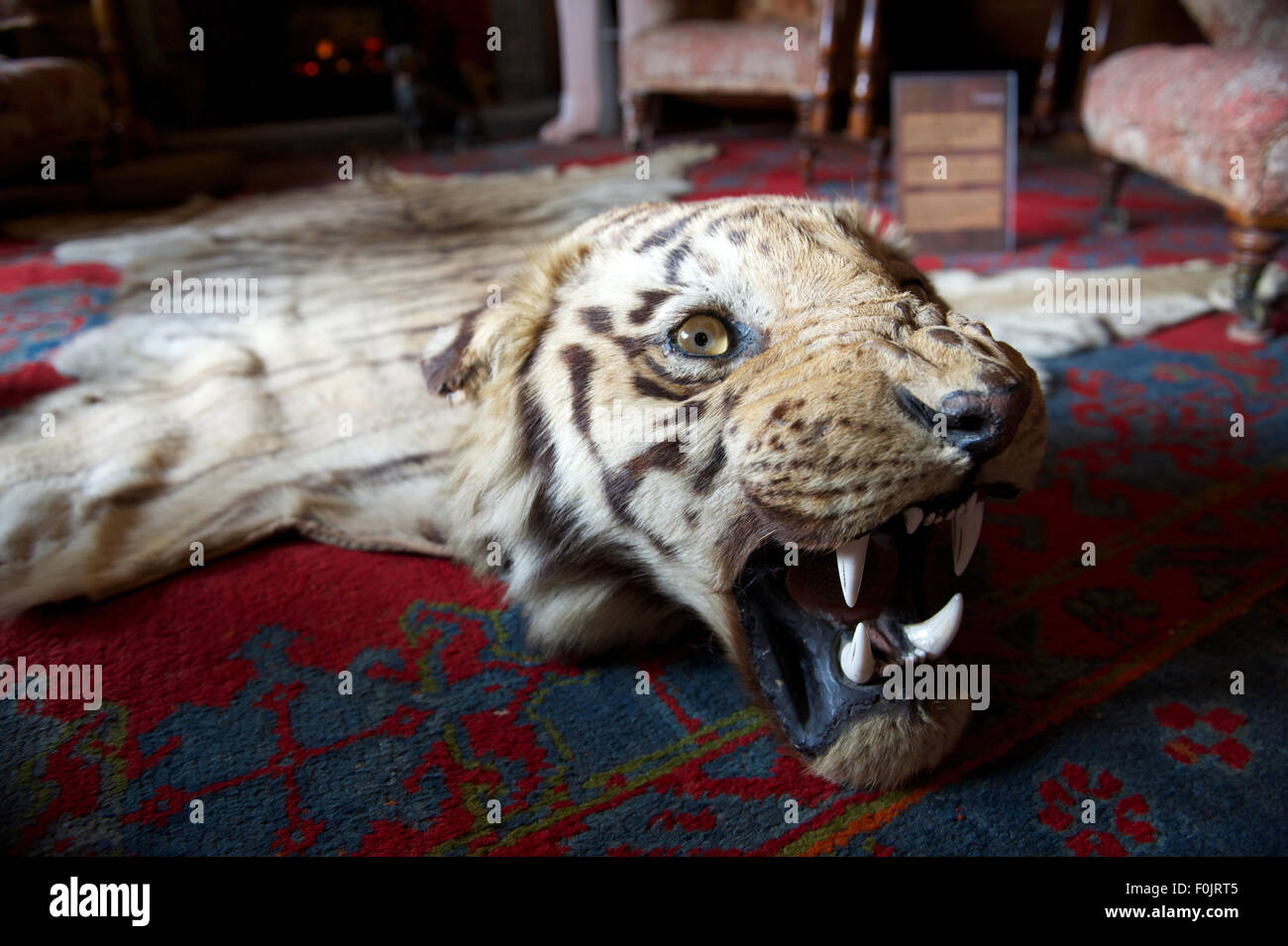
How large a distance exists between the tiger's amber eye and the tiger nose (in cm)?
30

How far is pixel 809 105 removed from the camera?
16.2 feet

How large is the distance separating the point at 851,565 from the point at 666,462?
0.27m

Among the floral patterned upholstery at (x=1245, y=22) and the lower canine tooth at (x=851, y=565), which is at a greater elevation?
the floral patterned upholstery at (x=1245, y=22)

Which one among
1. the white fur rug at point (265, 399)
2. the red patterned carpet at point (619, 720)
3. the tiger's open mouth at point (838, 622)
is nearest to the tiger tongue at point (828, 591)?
the tiger's open mouth at point (838, 622)

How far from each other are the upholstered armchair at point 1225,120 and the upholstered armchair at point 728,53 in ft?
5.30

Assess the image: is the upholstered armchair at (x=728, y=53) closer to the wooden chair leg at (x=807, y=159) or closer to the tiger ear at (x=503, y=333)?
the wooden chair leg at (x=807, y=159)

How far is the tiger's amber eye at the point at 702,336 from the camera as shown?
4.01ft

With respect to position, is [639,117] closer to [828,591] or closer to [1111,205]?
[1111,205]

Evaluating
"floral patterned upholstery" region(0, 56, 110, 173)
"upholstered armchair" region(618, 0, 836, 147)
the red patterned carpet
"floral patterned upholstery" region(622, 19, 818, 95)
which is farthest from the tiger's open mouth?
"floral patterned upholstery" region(0, 56, 110, 173)

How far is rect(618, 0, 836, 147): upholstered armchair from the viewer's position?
4.95 meters

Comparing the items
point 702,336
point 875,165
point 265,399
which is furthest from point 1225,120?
point 265,399

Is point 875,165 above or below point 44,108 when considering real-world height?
below

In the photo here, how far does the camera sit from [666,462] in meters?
1.19

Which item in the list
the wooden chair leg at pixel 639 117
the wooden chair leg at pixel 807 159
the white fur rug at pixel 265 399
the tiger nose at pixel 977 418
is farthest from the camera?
the wooden chair leg at pixel 639 117
